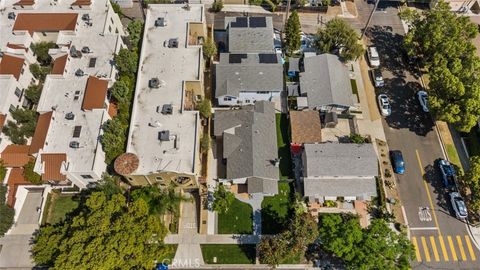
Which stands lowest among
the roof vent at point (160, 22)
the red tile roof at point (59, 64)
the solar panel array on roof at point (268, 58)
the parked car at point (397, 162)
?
the parked car at point (397, 162)

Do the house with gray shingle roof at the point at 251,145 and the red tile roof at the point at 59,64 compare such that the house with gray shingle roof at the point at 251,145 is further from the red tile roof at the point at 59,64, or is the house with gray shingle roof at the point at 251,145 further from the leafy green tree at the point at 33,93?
the leafy green tree at the point at 33,93

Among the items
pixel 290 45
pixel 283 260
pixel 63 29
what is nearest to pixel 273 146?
pixel 283 260

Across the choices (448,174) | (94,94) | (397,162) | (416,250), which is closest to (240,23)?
(94,94)

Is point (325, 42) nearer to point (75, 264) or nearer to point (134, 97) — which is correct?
point (134, 97)

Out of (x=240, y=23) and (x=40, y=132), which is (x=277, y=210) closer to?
(x=240, y=23)

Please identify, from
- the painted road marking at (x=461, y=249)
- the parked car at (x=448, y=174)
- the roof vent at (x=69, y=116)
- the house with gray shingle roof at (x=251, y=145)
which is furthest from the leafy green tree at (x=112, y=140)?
the painted road marking at (x=461, y=249)

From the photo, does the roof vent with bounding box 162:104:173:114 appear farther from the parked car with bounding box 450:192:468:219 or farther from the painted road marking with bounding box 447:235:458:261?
the painted road marking with bounding box 447:235:458:261
